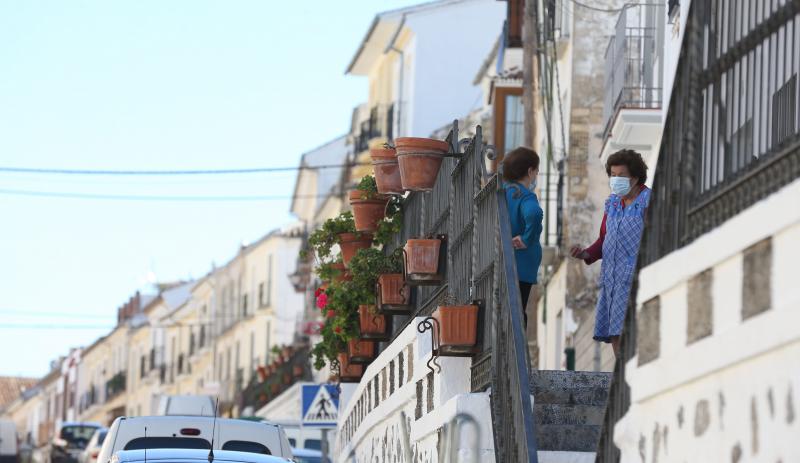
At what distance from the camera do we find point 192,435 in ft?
48.6

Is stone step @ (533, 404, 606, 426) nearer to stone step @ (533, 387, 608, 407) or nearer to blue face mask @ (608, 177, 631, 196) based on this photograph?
stone step @ (533, 387, 608, 407)

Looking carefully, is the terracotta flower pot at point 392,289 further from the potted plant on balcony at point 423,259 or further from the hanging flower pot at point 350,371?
the hanging flower pot at point 350,371

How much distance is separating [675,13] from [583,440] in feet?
21.7

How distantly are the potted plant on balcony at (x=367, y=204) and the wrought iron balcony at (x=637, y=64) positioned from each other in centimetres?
A: 570

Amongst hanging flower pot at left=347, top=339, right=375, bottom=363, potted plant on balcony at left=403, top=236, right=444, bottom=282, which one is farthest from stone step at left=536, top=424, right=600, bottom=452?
hanging flower pot at left=347, top=339, right=375, bottom=363

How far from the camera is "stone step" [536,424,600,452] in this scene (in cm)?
1080

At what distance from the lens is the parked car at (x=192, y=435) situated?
568 inches

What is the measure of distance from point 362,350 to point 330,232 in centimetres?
159

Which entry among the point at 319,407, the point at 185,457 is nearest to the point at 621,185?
the point at 185,457

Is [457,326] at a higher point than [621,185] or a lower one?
lower

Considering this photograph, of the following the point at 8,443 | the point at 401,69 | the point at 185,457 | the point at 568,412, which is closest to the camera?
the point at 185,457

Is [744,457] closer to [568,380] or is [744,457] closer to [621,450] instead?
[621,450]

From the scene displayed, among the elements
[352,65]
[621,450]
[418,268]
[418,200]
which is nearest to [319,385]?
[418,200]

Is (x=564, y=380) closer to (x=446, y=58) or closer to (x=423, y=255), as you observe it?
(x=423, y=255)
